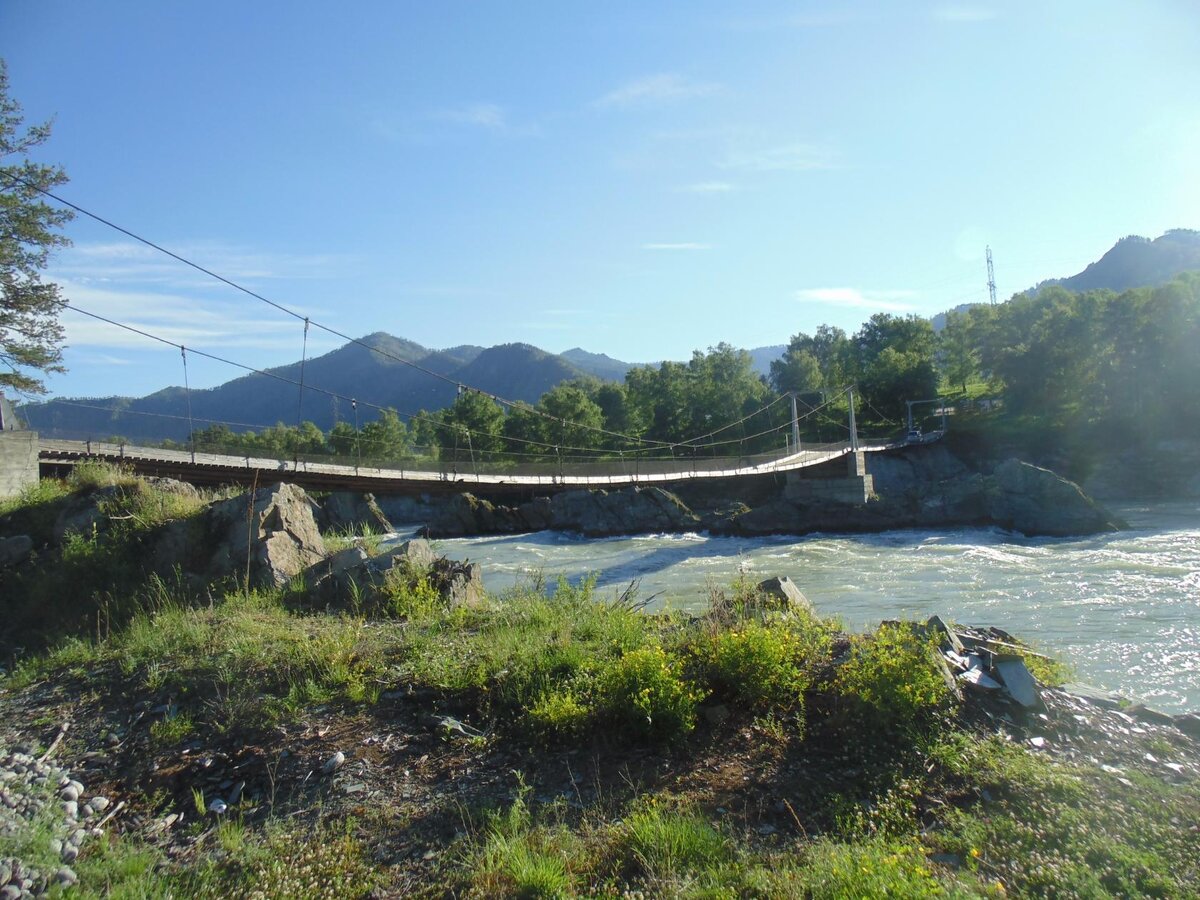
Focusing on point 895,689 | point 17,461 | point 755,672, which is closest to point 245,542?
point 17,461

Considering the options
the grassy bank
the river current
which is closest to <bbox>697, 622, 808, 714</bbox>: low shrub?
the grassy bank

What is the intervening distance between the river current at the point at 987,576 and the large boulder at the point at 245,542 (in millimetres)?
2068

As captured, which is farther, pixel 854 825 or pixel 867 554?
pixel 867 554

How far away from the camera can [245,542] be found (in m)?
6.65

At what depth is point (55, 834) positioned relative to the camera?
2.91 m

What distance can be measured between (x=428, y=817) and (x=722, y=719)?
1463 mm

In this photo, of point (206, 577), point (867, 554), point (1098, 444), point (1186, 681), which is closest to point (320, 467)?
point (206, 577)

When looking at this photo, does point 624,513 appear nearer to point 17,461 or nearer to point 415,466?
point 415,466

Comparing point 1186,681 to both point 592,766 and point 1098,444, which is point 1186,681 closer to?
point 592,766

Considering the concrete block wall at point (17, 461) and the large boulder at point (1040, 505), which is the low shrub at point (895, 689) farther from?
the large boulder at point (1040, 505)

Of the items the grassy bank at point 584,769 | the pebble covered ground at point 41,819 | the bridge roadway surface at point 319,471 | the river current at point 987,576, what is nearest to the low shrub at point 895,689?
the grassy bank at point 584,769

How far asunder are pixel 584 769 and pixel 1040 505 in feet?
93.2

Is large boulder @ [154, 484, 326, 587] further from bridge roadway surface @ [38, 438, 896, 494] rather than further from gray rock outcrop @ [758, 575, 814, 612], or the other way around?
gray rock outcrop @ [758, 575, 814, 612]

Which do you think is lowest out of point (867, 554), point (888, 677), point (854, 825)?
point (867, 554)
